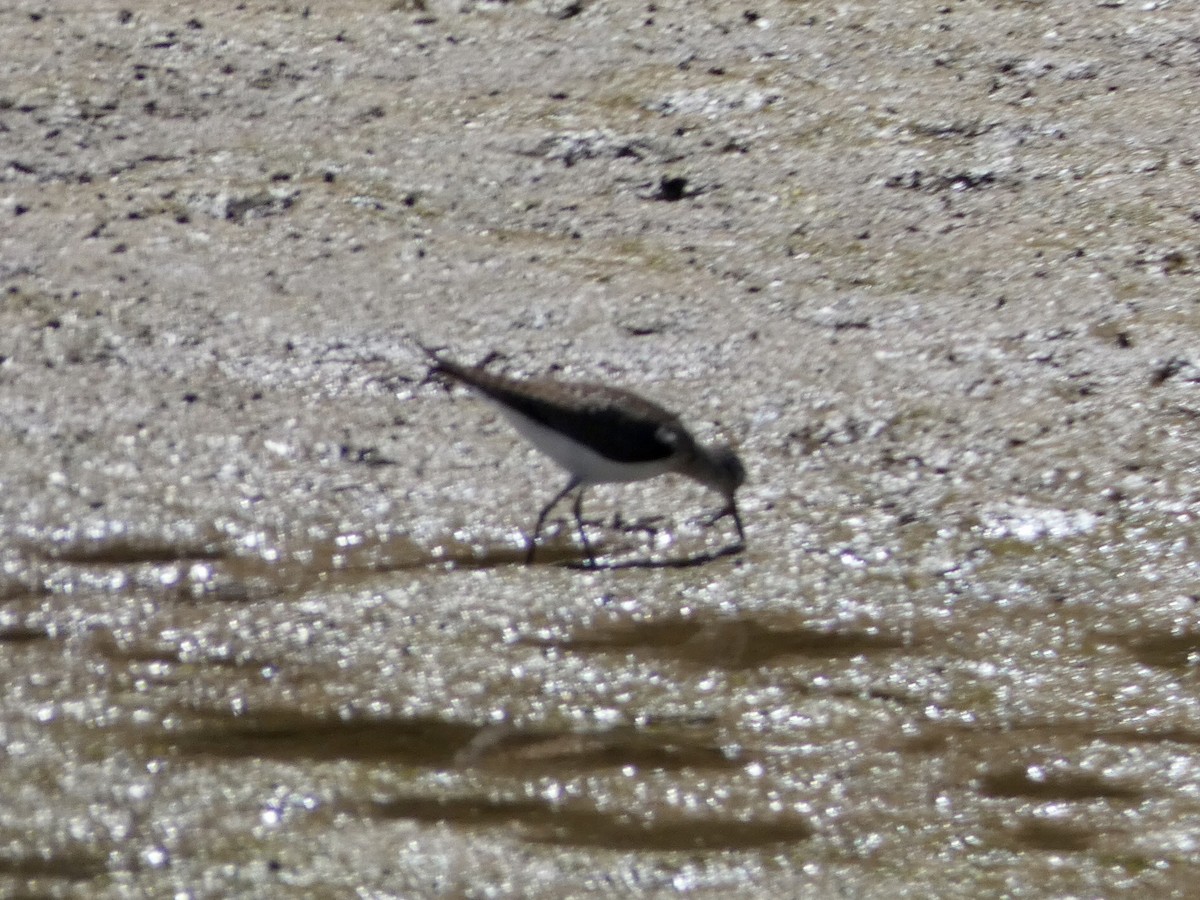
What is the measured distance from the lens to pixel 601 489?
5848mm

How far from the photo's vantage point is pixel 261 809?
13.5 feet

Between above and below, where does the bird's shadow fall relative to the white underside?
below

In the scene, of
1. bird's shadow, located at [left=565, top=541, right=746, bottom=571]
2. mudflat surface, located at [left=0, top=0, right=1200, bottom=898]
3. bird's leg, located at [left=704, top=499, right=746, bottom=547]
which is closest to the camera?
mudflat surface, located at [left=0, top=0, right=1200, bottom=898]

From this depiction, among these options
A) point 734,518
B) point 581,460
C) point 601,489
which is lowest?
point 601,489

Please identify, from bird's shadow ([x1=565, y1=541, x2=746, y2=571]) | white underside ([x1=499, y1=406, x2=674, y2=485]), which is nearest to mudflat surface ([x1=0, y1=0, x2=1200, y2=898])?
bird's shadow ([x1=565, y1=541, x2=746, y2=571])

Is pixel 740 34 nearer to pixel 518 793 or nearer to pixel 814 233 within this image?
pixel 814 233

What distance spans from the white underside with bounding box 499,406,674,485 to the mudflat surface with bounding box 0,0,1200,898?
0.21 metres

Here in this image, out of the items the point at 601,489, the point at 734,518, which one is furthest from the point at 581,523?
the point at 734,518

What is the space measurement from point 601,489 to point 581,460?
1.60 ft

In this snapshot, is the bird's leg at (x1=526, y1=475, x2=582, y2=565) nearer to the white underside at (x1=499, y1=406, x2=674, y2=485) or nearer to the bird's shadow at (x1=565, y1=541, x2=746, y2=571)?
the white underside at (x1=499, y1=406, x2=674, y2=485)

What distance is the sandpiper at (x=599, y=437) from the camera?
5.38m

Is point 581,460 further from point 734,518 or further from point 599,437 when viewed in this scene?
point 734,518

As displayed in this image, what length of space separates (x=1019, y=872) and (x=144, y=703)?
2.22 meters

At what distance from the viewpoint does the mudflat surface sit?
13.5 ft
